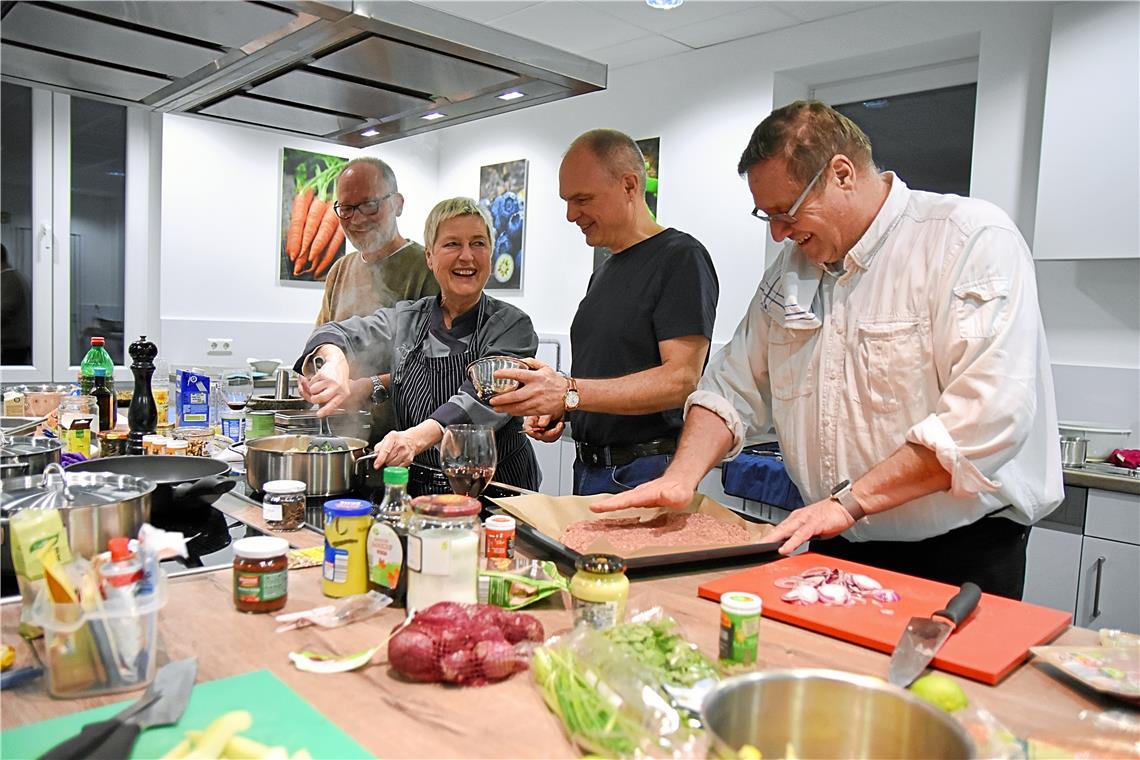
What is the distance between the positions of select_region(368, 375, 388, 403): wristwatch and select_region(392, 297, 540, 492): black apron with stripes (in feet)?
0.31

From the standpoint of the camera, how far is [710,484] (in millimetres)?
3867

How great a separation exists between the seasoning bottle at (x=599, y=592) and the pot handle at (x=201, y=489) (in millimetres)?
745

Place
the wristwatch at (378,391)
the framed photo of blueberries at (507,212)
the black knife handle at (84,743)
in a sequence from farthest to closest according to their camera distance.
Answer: the framed photo of blueberries at (507,212) → the wristwatch at (378,391) → the black knife handle at (84,743)

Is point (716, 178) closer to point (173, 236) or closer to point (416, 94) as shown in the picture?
point (416, 94)

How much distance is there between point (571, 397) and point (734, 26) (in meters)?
2.86

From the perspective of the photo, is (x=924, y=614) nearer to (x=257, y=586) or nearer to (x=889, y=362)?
(x=889, y=362)

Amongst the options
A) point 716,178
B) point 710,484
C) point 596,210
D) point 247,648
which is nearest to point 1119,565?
point 710,484

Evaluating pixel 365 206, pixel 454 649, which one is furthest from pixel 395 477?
pixel 365 206

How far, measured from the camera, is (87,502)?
3.43ft

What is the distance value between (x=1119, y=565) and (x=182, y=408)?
3147 mm

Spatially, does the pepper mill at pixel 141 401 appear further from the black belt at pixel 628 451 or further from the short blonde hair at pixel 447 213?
the black belt at pixel 628 451

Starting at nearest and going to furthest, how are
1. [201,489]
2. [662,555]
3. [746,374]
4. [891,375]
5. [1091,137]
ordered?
[662,555] < [201,489] < [891,375] < [746,374] < [1091,137]

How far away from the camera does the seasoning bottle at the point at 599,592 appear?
994mm

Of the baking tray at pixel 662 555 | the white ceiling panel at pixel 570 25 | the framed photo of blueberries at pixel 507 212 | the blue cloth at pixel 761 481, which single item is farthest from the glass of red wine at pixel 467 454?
the framed photo of blueberries at pixel 507 212
